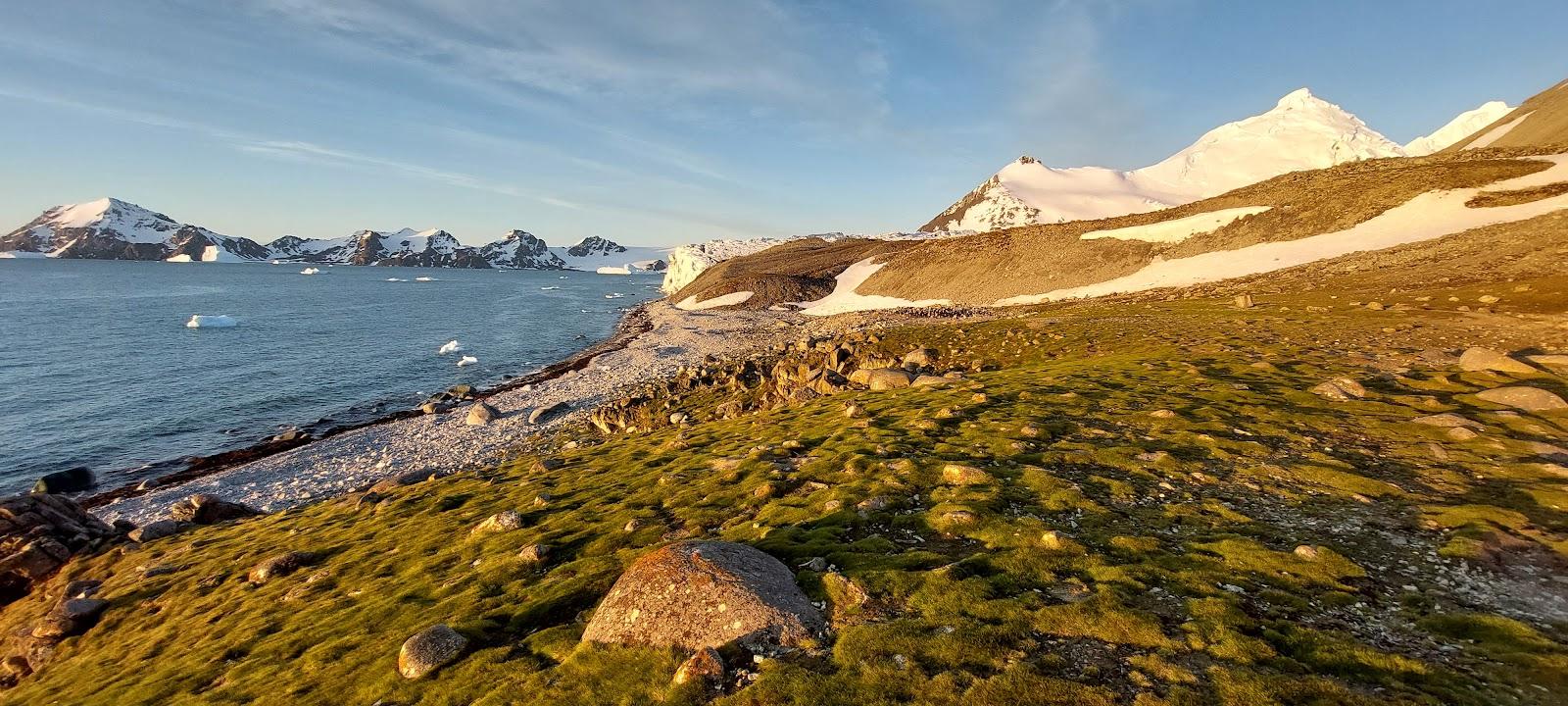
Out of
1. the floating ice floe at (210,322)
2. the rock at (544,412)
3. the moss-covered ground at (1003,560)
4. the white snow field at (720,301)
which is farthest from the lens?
the white snow field at (720,301)

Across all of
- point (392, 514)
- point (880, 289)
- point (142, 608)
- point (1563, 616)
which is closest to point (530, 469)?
point (392, 514)

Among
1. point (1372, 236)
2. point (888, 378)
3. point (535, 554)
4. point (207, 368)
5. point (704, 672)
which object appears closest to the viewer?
point (704, 672)

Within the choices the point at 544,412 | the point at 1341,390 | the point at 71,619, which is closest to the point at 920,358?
the point at 1341,390

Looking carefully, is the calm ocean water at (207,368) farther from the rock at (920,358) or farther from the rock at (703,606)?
the rock at (703,606)

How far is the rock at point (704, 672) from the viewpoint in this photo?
30.1 ft

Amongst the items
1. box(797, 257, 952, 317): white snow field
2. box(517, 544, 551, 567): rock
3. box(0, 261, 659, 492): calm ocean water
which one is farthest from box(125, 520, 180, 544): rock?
box(797, 257, 952, 317): white snow field

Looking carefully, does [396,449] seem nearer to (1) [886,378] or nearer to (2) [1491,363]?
Result: (1) [886,378]

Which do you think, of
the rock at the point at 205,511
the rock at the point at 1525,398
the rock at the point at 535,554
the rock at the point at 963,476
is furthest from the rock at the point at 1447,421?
the rock at the point at 205,511

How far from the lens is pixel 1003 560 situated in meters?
A: 12.4

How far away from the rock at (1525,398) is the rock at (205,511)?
170ft

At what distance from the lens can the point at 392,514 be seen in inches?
879

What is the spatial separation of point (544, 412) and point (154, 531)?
2604 cm

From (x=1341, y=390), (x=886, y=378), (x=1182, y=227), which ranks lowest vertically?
(x=886, y=378)

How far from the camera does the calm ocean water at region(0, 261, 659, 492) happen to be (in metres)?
47.1
